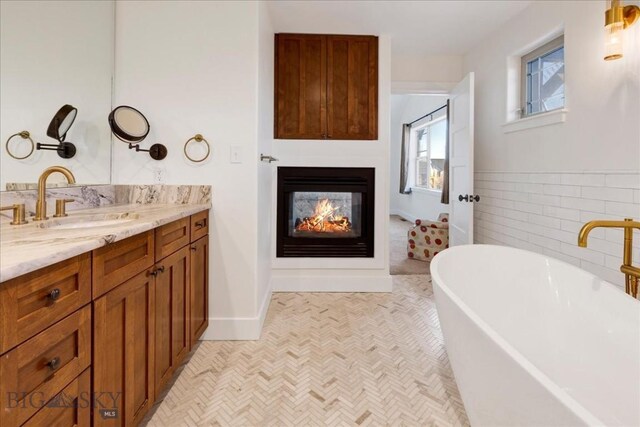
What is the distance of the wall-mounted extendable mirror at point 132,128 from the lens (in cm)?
198

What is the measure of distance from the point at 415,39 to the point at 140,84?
2.62m

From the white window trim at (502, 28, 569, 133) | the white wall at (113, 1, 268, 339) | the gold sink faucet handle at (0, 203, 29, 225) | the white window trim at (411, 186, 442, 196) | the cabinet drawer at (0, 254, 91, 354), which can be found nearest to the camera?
the cabinet drawer at (0, 254, 91, 354)

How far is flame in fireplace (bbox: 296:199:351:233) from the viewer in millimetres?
3359

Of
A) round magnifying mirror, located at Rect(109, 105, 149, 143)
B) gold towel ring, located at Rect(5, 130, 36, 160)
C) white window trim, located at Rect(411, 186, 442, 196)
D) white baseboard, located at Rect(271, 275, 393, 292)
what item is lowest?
white baseboard, located at Rect(271, 275, 393, 292)

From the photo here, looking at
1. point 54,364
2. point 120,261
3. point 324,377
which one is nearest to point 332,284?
point 324,377

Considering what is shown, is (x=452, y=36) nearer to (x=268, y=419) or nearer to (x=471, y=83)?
(x=471, y=83)

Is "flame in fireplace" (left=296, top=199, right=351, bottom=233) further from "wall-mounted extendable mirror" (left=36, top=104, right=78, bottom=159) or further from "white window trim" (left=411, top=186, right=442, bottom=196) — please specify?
"white window trim" (left=411, top=186, right=442, bottom=196)

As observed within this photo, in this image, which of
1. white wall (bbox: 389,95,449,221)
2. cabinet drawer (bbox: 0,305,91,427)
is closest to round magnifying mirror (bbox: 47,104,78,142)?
cabinet drawer (bbox: 0,305,91,427)

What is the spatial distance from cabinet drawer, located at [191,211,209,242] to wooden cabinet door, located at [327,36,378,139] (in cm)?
155

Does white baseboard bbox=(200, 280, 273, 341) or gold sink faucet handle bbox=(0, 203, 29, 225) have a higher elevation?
gold sink faucet handle bbox=(0, 203, 29, 225)

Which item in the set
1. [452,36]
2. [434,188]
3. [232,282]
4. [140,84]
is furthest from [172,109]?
[434,188]

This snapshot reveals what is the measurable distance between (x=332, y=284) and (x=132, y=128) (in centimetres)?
211

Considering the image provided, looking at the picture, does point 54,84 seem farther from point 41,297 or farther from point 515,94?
point 515,94

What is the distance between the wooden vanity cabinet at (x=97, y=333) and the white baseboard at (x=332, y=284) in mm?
1485
